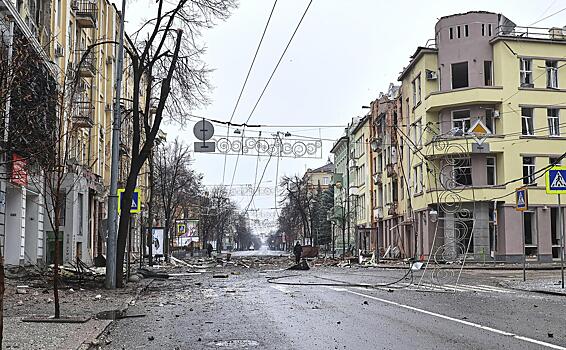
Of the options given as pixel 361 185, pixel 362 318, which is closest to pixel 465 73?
pixel 361 185

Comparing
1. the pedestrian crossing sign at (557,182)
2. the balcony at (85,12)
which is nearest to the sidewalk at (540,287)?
the pedestrian crossing sign at (557,182)

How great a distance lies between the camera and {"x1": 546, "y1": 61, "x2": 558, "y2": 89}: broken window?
4906 centimetres

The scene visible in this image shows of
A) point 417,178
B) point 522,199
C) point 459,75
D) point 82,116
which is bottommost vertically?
point 522,199

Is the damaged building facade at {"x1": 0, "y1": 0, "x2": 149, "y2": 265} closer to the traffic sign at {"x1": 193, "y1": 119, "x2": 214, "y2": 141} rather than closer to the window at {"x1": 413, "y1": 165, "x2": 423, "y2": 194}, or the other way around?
the traffic sign at {"x1": 193, "y1": 119, "x2": 214, "y2": 141}

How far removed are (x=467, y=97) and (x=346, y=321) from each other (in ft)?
125

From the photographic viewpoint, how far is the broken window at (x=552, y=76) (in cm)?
4906

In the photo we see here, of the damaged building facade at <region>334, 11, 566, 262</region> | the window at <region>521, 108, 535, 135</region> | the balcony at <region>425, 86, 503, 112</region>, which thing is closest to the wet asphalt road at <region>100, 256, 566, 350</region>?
the damaged building facade at <region>334, 11, 566, 262</region>

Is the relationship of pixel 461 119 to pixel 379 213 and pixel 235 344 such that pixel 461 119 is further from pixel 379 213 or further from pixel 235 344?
pixel 235 344

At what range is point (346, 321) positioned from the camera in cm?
1220

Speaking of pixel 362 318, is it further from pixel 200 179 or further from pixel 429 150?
pixel 200 179

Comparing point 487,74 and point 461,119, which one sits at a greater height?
point 487,74

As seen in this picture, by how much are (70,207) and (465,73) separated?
2902 centimetres

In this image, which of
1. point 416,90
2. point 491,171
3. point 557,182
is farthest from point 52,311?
point 416,90

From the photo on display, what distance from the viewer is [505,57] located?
158ft
